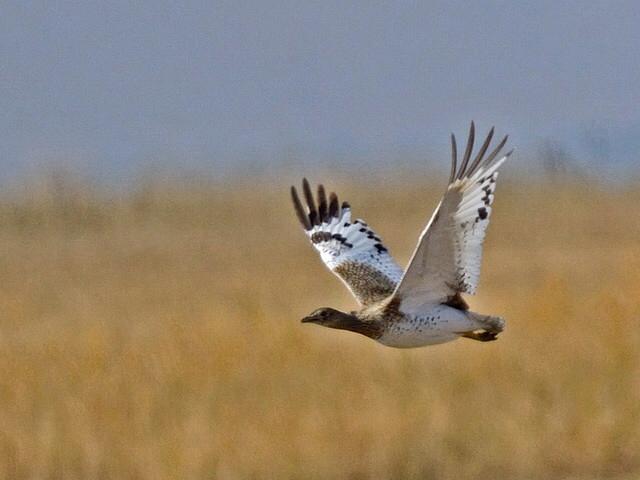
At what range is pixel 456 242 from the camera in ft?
17.0

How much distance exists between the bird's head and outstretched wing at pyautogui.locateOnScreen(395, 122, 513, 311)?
25cm

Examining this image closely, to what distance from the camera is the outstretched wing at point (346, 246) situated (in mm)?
5957

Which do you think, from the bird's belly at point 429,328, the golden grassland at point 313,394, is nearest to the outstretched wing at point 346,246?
the bird's belly at point 429,328

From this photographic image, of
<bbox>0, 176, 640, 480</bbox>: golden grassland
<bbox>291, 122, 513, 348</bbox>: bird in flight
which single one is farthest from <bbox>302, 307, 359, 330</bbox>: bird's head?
<bbox>0, 176, 640, 480</bbox>: golden grassland

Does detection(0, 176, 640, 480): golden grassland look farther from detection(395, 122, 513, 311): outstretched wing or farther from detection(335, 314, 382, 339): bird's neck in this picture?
detection(395, 122, 513, 311): outstretched wing

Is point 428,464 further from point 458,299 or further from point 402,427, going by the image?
point 458,299

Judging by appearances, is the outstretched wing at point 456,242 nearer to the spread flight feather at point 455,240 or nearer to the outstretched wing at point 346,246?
the spread flight feather at point 455,240

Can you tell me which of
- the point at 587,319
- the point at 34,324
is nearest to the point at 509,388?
the point at 587,319

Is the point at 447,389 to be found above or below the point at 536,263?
below

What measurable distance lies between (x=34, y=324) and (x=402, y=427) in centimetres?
362

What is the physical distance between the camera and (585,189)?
18000 millimetres

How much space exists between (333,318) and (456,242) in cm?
53

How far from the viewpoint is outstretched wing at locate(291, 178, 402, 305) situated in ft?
19.5

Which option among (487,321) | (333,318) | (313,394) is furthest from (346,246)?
(313,394)
